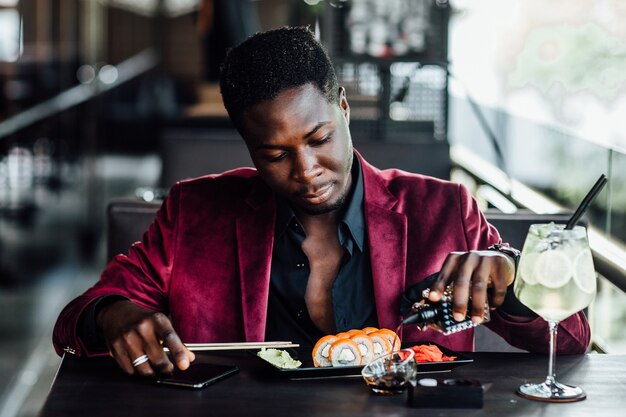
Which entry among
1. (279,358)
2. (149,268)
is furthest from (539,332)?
(149,268)

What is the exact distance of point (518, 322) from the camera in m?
1.70

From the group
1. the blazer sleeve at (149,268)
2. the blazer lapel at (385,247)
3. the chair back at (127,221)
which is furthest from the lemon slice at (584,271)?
the chair back at (127,221)

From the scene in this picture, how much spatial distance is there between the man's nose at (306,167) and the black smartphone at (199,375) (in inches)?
16.2

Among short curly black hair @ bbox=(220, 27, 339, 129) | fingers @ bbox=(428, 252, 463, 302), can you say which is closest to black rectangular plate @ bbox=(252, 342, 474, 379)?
fingers @ bbox=(428, 252, 463, 302)

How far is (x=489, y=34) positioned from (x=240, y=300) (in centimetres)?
811

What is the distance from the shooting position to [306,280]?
1961 mm

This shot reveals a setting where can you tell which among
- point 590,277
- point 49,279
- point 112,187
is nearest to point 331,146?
point 590,277

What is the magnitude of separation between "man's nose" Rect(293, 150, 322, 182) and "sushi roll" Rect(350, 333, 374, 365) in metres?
0.36

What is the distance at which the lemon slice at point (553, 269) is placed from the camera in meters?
1.39

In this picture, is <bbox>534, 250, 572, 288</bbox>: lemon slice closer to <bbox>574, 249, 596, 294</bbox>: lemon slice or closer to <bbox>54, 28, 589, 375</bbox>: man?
<bbox>574, 249, 596, 294</bbox>: lemon slice

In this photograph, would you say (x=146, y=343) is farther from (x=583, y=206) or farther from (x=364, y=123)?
(x=364, y=123)

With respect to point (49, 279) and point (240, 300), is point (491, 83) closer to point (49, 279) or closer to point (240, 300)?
point (49, 279)

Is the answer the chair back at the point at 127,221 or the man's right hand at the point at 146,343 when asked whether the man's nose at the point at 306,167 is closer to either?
the man's right hand at the point at 146,343

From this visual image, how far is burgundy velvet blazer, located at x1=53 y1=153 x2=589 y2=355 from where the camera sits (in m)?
1.95
